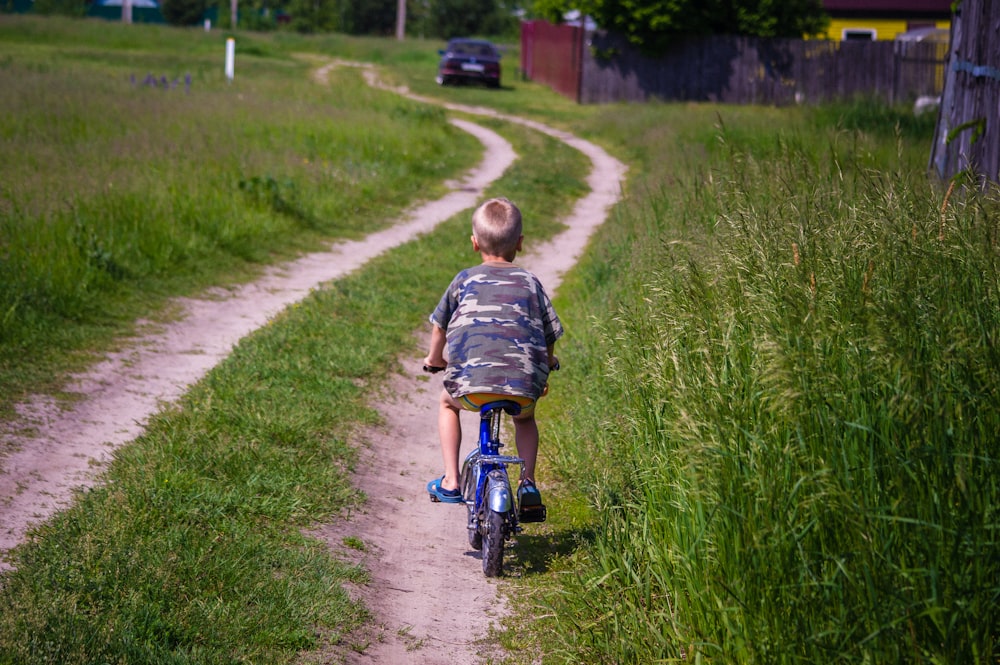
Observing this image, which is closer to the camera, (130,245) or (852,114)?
(130,245)

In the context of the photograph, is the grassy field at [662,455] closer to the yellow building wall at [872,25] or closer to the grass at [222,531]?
the grass at [222,531]

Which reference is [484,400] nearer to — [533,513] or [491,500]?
[491,500]

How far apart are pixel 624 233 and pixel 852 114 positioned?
11.6 m

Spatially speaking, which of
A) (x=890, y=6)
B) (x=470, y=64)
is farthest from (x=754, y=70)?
(x=890, y=6)

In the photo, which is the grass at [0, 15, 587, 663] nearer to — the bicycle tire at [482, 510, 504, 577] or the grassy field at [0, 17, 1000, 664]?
the grassy field at [0, 17, 1000, 664]

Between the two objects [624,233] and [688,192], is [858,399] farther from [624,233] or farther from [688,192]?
[624,233]

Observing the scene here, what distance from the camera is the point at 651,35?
1179 inches

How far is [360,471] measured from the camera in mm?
5438

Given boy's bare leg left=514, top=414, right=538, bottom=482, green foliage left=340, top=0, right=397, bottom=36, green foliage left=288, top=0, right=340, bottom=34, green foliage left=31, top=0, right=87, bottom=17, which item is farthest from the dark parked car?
green foliage left=340, top=0, right=397, bottom=36

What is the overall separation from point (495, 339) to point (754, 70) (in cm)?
2752

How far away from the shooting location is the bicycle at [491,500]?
424cm

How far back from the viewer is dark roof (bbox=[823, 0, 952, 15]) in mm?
38219

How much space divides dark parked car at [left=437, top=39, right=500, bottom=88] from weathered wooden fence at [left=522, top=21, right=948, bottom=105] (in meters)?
4.49

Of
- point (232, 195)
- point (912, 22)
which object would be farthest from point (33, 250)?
point (912, 22)
